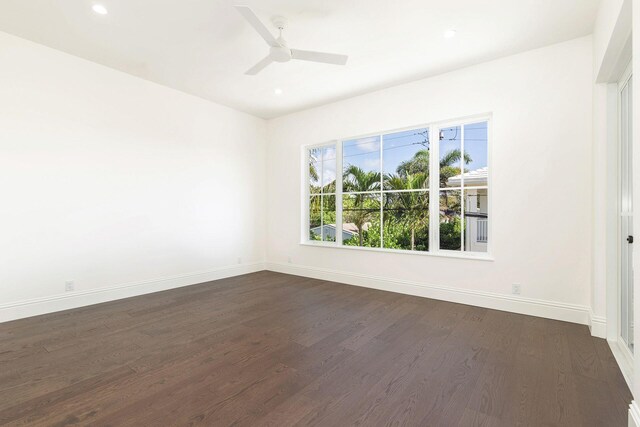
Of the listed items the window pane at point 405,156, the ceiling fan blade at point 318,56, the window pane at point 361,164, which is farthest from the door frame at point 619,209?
the window pane at point 361,164

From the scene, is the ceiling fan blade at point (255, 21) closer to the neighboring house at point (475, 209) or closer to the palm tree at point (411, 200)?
the palm tree at point (411, 200)

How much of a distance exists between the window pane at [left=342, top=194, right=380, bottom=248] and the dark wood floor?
146 centimetres

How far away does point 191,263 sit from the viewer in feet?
16.4

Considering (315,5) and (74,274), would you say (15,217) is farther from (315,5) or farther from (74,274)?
(315,5)

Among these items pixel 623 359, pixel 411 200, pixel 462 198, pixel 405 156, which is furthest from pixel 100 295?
pixel 623 359

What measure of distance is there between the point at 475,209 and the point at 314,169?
9.43 ft

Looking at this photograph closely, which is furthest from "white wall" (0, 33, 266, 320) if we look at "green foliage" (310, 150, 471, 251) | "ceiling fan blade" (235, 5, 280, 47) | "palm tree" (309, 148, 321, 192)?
"ceiling fan blade" (235, 5, 280, 47)

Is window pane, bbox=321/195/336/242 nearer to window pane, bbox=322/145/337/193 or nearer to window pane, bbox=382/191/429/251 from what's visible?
window pane, bbox=322/145/337/193

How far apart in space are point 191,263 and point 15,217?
2.22 metres

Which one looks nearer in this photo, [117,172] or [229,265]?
[117,172]

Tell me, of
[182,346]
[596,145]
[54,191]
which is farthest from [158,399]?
[596,145]

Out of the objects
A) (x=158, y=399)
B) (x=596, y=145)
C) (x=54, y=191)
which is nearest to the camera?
(x=158, y=399)

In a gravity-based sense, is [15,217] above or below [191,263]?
above

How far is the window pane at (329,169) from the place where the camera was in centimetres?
545
